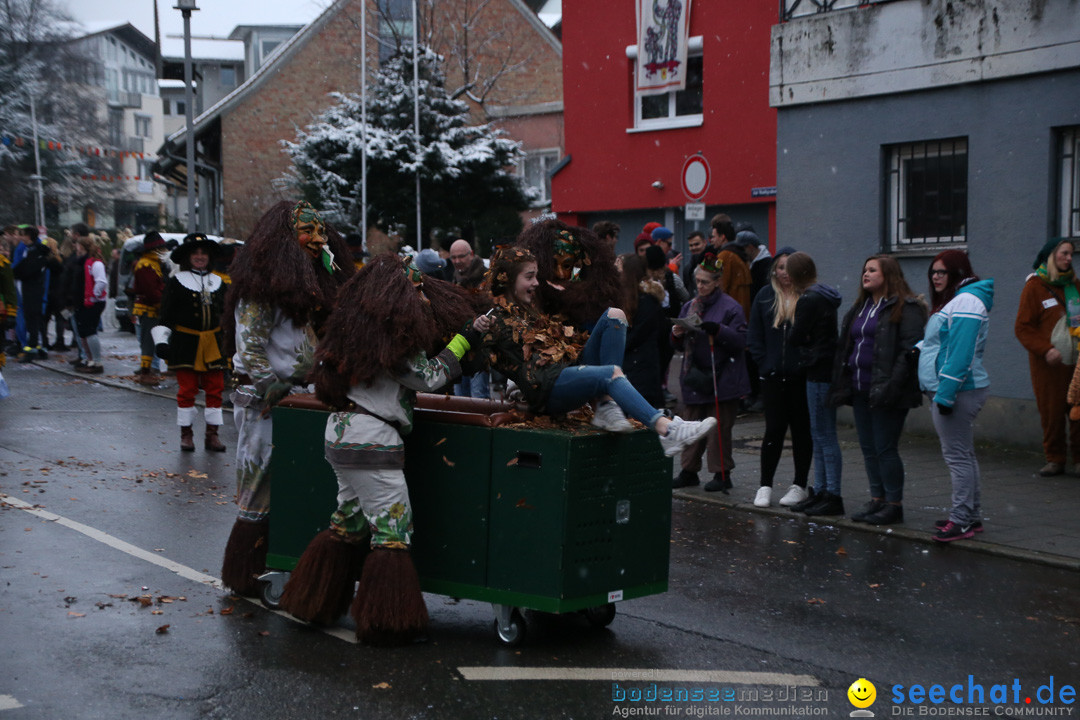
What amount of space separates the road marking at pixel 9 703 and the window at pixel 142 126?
92.5 metres

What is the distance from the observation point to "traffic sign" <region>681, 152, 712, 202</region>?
13.5 metres

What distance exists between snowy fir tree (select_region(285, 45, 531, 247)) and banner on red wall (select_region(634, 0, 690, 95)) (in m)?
7.75

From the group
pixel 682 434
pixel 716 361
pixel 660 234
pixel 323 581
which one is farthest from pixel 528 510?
pixel 660 234

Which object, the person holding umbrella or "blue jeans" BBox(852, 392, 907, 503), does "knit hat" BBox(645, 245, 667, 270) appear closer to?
the person holding umbrella

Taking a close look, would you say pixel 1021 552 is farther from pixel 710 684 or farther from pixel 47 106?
pixel 47 106

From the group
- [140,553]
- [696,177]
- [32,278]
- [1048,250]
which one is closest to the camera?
[140,553]

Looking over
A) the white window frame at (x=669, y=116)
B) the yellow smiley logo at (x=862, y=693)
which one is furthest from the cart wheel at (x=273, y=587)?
the white window frame at (x=669, y=116)

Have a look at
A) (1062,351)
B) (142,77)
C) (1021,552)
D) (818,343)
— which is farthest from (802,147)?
(142,77)

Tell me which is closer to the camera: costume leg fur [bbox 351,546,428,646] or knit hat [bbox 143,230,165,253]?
costume leg fur [bbox 351,546,428,646]

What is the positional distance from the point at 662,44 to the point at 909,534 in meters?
14.4

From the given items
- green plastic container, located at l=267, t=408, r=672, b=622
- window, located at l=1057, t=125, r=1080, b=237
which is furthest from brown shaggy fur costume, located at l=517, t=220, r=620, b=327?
window, located at l=1057, t=125, r=1080, b=237

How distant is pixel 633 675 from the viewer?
17.7 ft

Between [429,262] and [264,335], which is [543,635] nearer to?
[264,335]

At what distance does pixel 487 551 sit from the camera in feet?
18.6
